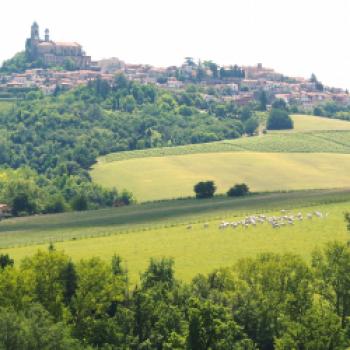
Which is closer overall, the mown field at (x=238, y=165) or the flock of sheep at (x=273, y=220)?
the flock of sheep at (x=273, y=220)

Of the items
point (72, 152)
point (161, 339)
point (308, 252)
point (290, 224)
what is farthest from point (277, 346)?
point (72, 152)

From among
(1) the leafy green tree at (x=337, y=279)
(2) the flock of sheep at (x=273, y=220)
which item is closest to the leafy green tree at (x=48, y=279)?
(1) the leafy green tree at (x=337, y=279)

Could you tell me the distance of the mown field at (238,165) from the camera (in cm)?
12862

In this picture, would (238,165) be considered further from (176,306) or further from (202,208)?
(176,306)

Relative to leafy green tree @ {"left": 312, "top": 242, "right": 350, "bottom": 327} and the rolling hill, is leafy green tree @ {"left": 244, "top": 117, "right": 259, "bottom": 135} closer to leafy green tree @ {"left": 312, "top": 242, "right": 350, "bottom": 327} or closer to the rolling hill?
the rolling hill

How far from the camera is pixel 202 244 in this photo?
73312 millimetres

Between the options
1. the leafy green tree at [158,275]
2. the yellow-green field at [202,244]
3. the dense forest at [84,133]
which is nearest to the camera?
the leafy green tree at [158,275]

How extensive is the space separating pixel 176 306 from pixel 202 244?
2555cm

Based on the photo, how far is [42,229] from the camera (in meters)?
85.9

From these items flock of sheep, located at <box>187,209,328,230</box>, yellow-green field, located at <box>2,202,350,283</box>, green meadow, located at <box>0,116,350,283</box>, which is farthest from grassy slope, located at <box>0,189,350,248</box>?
flock of sheep, located at <box>187,209,328,230</box>

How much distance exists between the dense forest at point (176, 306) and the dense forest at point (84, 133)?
6506 cm

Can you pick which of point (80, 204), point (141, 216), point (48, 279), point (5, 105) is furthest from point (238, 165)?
point (48, 279)

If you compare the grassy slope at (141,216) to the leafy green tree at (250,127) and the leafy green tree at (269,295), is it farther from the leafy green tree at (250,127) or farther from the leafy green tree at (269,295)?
the leafy green tree at (250,127)

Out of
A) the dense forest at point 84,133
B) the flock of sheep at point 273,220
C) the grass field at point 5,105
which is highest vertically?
the grass field at point 5,105
